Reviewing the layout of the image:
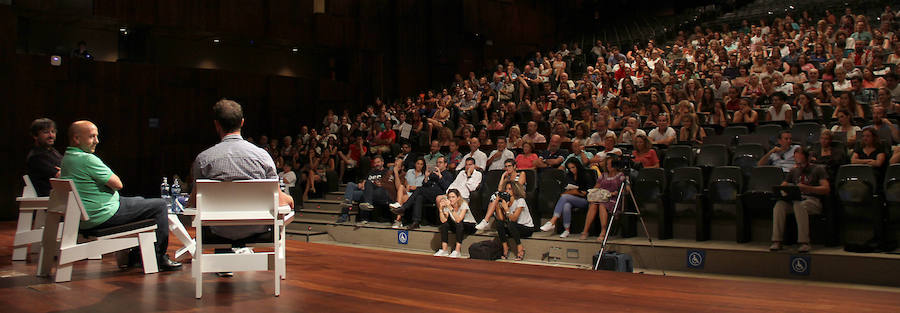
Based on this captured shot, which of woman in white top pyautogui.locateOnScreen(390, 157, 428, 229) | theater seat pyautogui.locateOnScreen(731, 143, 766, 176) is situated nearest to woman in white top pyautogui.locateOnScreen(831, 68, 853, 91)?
theater seat pyautogui.locateOnScreen(731, 143, 766, 176)

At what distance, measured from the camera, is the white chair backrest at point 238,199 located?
3.05 metres

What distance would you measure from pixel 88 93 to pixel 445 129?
6261 millimetres

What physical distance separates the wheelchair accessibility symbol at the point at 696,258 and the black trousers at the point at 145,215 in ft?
13.1

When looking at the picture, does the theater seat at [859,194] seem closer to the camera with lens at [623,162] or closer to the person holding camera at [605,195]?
the camera with lens at [623,162]

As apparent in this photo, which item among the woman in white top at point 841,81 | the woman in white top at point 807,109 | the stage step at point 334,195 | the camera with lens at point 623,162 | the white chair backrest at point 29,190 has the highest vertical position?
the woman in white top at point 841,81

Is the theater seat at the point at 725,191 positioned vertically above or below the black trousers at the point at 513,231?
above

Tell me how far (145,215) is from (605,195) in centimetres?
388

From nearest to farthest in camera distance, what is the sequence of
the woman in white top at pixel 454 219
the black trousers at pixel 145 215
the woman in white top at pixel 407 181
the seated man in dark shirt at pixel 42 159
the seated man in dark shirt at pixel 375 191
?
the black trousers at pixel 145 215 → the seated man in dark shirt at pixel 42 159 → the woman in white top at pixel 454 219 → the woman in white top at pixel 407 181 → the seated man in dark shirt at pixel 375 191

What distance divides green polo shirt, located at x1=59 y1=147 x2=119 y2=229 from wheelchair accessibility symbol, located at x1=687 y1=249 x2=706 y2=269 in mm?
4307

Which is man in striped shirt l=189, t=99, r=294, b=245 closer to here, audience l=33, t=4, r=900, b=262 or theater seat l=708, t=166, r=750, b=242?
audience l=33, t=4, r=900, b=262

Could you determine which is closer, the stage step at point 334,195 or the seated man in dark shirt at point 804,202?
the seated man in dark shirt at point 804,202

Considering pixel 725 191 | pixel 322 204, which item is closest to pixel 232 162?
pixel 725 191

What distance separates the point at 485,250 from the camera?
6188mm

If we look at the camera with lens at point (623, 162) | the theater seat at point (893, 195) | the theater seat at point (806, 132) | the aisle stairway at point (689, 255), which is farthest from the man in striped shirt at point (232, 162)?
the theater seat at point (806, 132)
